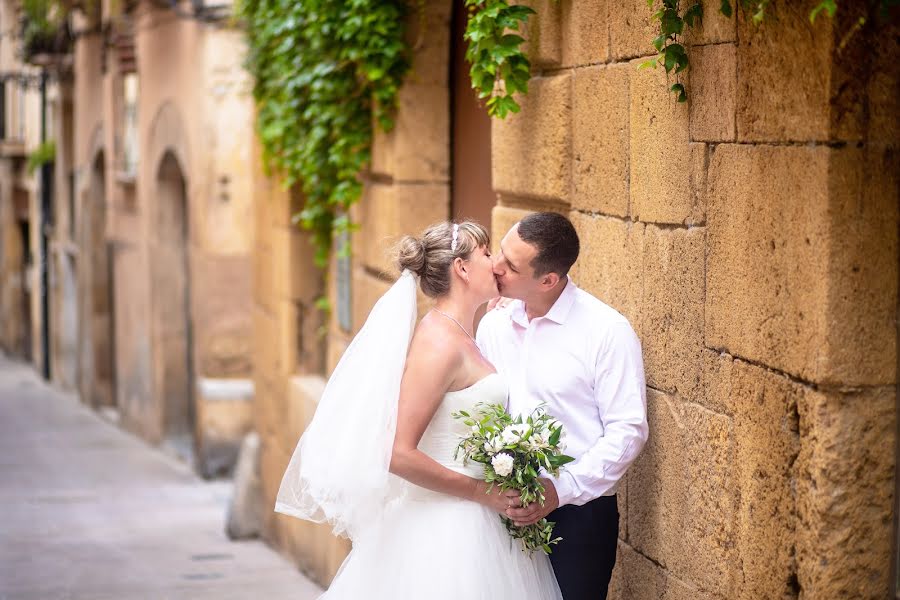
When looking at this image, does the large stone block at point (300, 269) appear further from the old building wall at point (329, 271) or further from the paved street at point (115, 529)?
the paved street at point (115, 529)

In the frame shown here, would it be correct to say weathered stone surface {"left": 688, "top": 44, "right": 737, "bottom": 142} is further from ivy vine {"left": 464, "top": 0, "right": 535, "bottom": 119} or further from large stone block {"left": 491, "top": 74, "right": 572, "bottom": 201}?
ivy vine {"left": 464, "top": 0, "right": 535, "bottom": 119}

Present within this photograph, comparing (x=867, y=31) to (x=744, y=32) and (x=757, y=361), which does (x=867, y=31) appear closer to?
(x=744, y=32)

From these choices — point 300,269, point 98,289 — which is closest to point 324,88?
point 300,269

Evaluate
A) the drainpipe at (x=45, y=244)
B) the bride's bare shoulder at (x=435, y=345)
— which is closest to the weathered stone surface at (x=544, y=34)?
the bride's bare shoulder at (x=435, y=345)

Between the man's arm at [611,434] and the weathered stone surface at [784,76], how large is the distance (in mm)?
677

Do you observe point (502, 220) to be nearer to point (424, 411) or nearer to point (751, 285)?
point (424, 411)

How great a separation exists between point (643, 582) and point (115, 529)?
6.69m

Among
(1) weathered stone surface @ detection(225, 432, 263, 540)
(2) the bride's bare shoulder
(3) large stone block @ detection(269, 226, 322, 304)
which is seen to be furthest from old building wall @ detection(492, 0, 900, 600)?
(1) weathered stone surface @ detection(225, 432, 263, 540)

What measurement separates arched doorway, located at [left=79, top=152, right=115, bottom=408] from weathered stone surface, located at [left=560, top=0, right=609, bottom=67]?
14.5m

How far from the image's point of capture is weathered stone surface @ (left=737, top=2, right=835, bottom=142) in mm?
2816

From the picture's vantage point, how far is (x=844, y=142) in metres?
2.81

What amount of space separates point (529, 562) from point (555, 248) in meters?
0.88

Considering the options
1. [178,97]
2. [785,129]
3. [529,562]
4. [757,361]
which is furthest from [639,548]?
[178,97]

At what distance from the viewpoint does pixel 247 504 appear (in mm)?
9094
